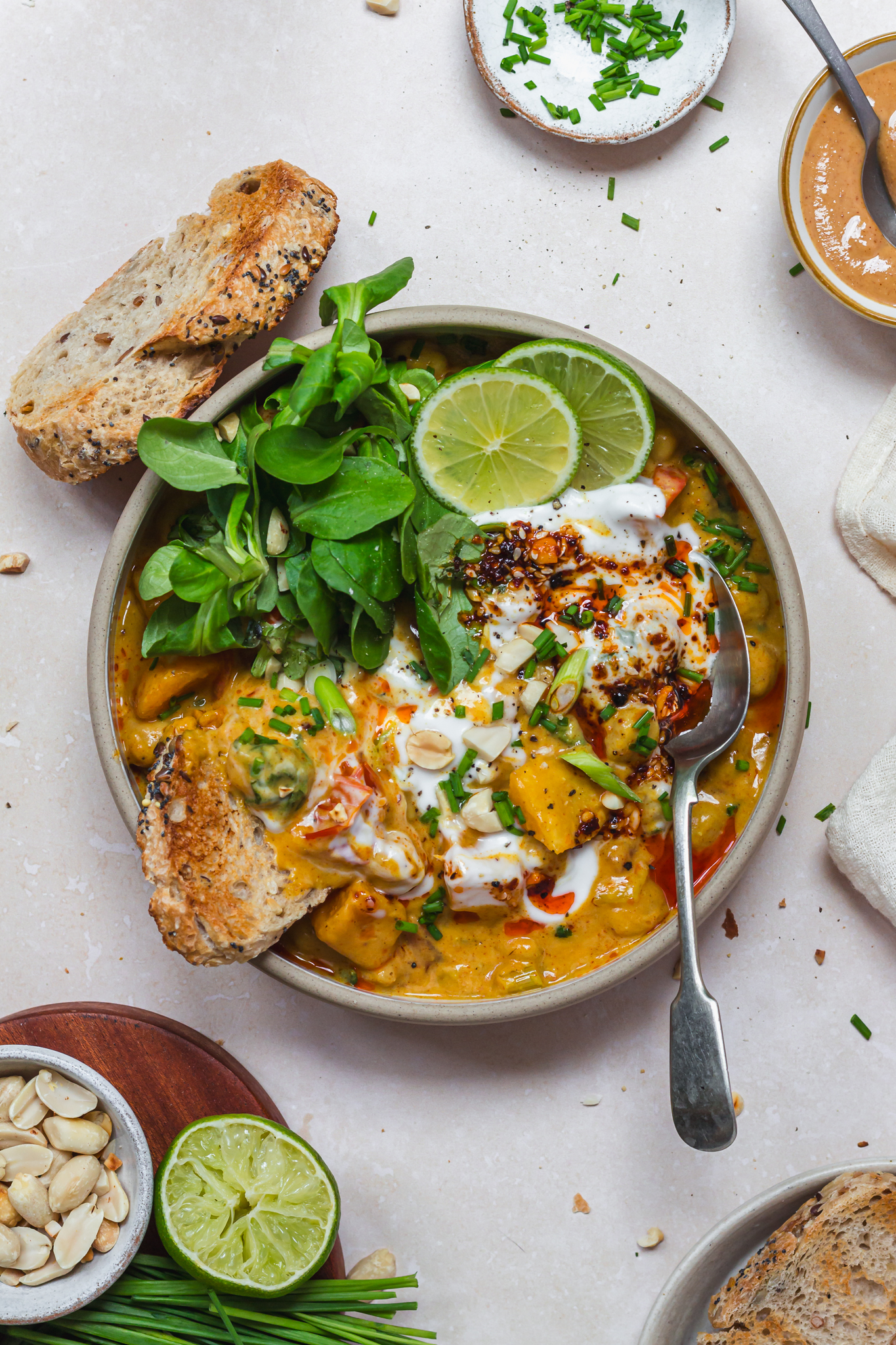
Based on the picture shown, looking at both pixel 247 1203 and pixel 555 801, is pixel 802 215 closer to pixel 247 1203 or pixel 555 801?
pixel 555 801

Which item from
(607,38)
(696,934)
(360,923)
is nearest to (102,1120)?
(360,923)

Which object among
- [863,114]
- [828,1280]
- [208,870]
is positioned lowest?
[828,1280]

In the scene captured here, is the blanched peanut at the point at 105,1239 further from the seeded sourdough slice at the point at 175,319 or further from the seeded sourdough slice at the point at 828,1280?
the seeded sourdough slice at the point at 175,319

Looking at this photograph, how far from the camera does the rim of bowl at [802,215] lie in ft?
8.11

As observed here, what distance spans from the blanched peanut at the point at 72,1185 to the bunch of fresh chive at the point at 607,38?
112 inches

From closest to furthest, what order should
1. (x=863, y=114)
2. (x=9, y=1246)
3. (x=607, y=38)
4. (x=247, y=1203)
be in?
1. (x=9, y=1246)
2. (x=247, y=1203)
3. (x=863, y=114)
4. (x=607, y=38)

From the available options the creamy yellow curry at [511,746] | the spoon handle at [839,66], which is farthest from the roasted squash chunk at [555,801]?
the spoon handle at [839,66]

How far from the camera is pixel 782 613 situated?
7.70 feet

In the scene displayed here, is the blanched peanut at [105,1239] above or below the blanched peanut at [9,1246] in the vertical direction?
above

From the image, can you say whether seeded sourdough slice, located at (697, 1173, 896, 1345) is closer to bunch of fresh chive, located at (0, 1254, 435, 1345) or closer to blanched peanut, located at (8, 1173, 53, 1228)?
bunch of fresh chive, located at (0, 1254, 435, 1345)

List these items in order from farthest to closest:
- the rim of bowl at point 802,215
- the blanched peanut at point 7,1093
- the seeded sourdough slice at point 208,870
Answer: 1. the rim of bowl at point 802,215
2. the blanched peanut at point 7,1093
3. the seeded sourdough slice at point 208,870

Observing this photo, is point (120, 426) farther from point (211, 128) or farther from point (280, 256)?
point (211, 128)

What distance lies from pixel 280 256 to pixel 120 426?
1.81 ft

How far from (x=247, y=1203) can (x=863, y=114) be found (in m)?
3.06
